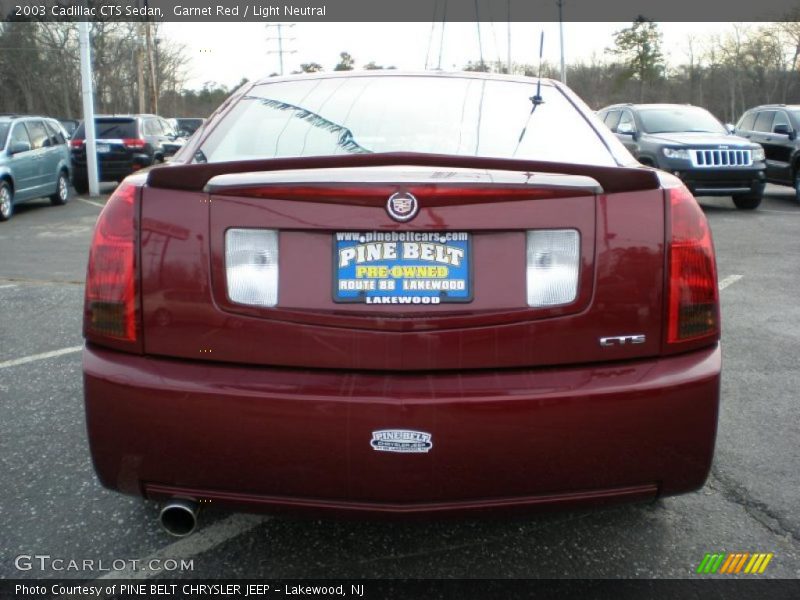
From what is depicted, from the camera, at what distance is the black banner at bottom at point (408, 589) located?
2.36m

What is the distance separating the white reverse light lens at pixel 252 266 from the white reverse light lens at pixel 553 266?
682mm

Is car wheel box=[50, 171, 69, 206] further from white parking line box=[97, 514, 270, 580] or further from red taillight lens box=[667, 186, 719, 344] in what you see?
red taillight lens box=[667, 186, 719, 344]

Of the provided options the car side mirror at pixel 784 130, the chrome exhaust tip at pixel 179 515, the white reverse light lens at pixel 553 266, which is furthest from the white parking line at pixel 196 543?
the car side mirror at pixel 784 130

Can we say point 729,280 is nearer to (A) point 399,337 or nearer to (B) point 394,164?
(B) point 394,164

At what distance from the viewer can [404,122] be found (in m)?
2.96

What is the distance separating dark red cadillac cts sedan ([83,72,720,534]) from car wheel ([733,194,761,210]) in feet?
40.3

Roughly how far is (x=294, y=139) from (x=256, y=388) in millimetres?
1056

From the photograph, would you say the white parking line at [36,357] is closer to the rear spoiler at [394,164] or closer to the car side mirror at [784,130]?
the rear spoiler at [394,164]

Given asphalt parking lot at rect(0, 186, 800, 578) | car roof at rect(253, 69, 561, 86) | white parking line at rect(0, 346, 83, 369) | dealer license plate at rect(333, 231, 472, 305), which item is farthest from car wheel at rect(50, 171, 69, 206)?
dealer license plate at rect(333, 231, 472, 305)

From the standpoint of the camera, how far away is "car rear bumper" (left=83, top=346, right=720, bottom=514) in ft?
6.65

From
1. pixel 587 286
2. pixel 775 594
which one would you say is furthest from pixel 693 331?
pixel 775 594

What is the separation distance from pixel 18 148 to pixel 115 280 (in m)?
12.7

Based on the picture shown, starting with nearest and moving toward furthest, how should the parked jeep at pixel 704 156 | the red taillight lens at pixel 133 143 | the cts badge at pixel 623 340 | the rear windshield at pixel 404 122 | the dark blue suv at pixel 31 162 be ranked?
the cts badge at pixel 623 340, the rear windshield at pixel 404 122, the parked jeep at pixel 704 156, the dark blue suv at pixel 31 162, the red taillight lens at pixel 133 143

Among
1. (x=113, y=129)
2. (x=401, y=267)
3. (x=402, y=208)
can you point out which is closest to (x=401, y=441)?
(x=401, y=267)
